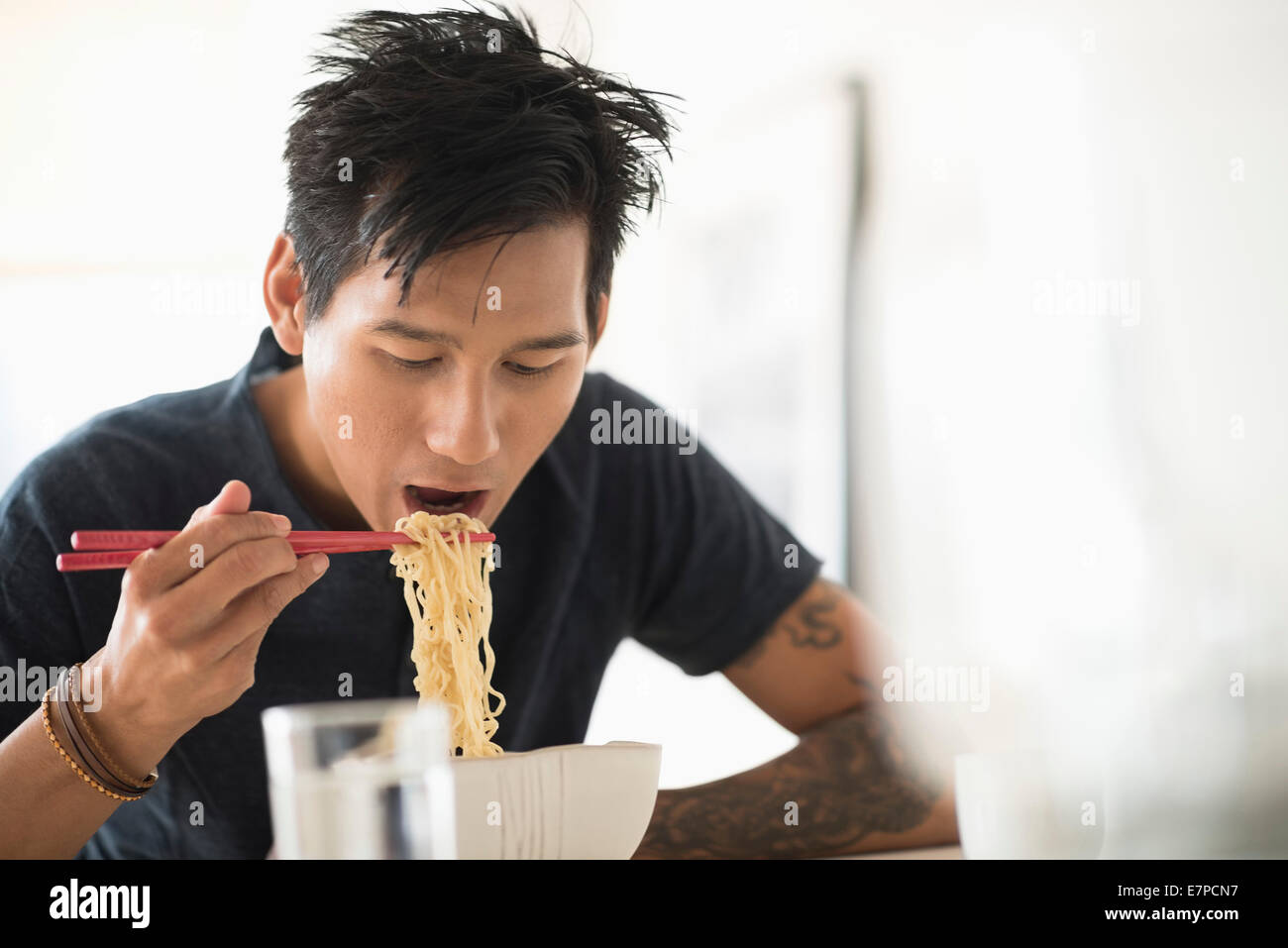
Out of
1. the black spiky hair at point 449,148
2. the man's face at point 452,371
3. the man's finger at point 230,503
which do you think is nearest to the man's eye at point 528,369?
the man's face at point 452,371

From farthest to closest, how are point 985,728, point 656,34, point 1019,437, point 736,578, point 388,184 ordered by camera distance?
point 1019,437, point 656,34, point 985,728, point 736,578, point 388,184

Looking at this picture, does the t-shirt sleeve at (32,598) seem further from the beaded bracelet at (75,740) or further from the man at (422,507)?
the beaded bracelet at (75,740)

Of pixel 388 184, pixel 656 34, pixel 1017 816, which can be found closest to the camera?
pixel 1017 816

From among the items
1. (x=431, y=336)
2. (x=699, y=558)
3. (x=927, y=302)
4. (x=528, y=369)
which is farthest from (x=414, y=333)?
(x=927, y=302)

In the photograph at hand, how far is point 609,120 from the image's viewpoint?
1205 mm

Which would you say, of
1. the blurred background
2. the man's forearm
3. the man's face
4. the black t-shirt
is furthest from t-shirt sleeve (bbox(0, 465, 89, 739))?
the man's forearm

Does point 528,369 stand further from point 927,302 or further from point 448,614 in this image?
point 927,302

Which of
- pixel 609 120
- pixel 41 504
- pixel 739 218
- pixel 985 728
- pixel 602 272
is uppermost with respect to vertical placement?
pixel 739 218

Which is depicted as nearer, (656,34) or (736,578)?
(736,578)

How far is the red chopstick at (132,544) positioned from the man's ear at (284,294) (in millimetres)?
350

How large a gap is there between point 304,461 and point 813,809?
0.82 metres
